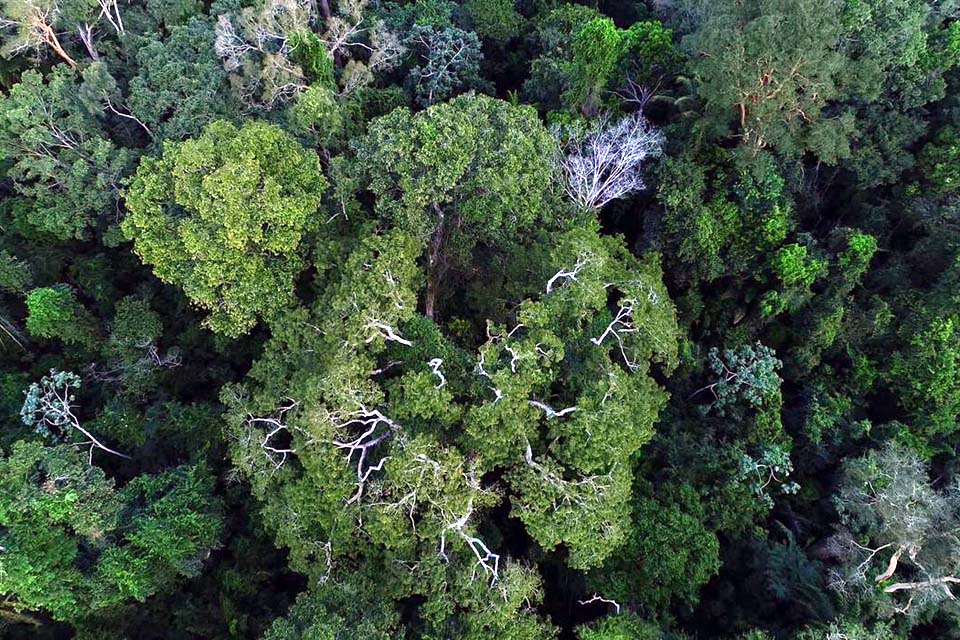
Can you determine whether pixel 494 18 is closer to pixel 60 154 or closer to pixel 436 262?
pixel 436 262

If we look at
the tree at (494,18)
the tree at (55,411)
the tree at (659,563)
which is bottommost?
the tree at (55,411)

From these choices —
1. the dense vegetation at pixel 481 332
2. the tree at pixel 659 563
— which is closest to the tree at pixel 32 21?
the dense vegetation at pixel 481 332

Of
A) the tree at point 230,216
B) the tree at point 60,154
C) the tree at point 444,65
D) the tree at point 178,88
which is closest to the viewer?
the tree at point 230,216

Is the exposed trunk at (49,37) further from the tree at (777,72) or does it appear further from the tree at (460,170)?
the tree at (777,72)

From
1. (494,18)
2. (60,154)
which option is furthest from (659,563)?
(60,154)

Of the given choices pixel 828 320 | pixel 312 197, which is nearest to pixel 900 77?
pixel 828 320

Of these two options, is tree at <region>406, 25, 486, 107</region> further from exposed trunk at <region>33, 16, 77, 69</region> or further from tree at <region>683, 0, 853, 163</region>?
exposed trunk at <region>33, 16, 77, 69</region>

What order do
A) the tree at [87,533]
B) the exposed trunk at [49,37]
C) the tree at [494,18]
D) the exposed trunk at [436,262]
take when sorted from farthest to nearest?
1. the tree at [494,18]
2. the exposed trunk at [49,37]
3. the exposed trunk at [436,262]
4. the tree at [87,533]
